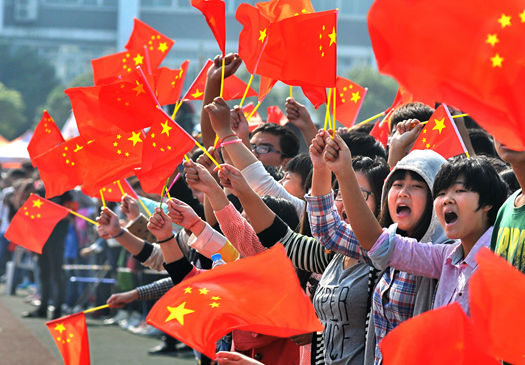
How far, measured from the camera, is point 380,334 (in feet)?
10.7

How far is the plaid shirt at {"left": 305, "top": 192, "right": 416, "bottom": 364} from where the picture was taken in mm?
3240

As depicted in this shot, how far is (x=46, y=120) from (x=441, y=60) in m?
3.46

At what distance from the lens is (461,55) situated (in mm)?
2354

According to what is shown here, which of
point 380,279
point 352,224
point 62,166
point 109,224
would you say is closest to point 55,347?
point 109,224

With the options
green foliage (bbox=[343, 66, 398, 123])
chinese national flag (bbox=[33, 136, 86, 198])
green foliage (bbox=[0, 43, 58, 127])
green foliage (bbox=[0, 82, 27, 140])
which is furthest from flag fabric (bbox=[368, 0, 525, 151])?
green foliage (bbox=[0, 43, 58, 127])

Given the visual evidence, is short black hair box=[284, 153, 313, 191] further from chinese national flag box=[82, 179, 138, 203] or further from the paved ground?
the paved ground

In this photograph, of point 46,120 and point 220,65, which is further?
point 46,120

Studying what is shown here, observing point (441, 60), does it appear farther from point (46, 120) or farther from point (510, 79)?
point (46, 120)

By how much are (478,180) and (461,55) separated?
72 centimetres

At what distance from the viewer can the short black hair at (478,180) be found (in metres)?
2.99

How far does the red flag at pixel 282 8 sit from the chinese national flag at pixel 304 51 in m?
0.56

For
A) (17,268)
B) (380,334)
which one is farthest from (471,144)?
(17,268)

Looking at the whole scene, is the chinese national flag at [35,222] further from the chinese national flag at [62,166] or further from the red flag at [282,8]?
the red flag at [282,8]

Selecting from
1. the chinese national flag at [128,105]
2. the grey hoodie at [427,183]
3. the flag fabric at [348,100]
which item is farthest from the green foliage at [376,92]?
the grey hoodie at [427,183]
